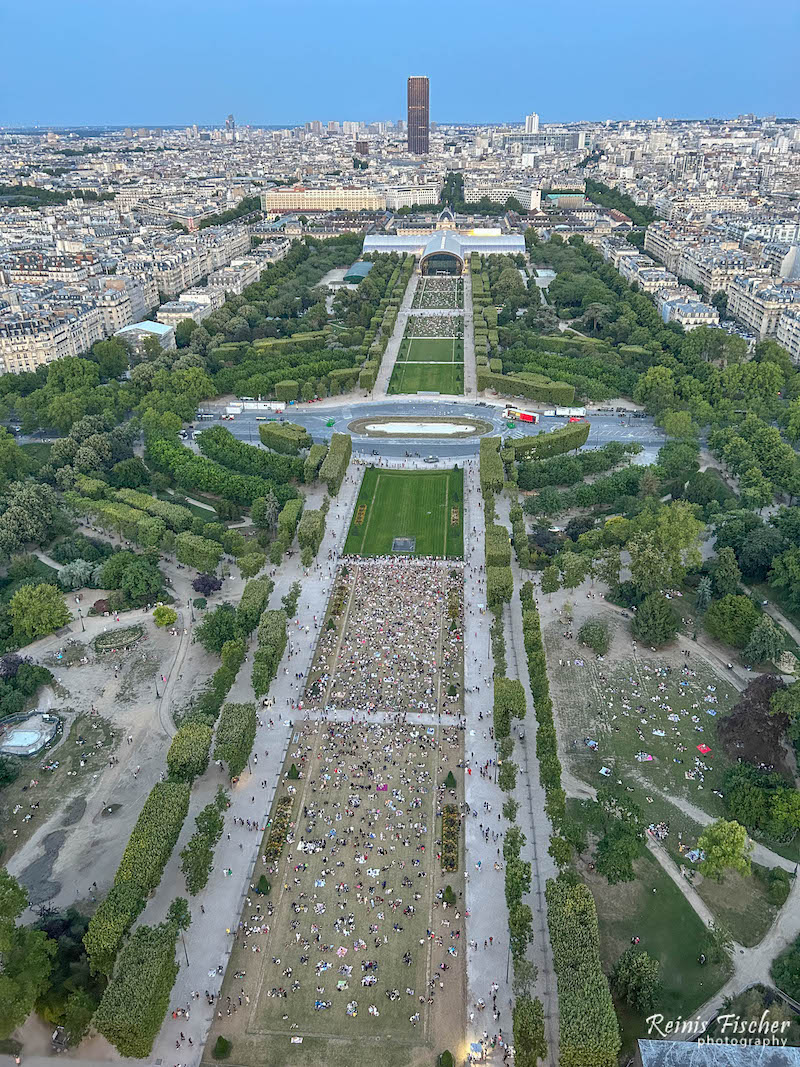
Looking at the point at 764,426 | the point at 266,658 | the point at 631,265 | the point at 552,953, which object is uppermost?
the point at 631,265

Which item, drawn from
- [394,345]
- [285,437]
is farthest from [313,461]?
[394,345]

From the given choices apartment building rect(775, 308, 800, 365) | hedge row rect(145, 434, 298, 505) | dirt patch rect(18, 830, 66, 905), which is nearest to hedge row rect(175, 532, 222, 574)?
hedge row rect(145, 434, 298, 505)

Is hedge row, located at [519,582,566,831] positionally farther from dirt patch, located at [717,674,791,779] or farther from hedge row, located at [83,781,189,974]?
hedge row, located at [83,781,189,974]

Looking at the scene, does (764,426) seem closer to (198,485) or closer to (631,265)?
(198,485)

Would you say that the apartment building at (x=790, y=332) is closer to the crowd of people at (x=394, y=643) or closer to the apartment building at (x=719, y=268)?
the apartment building at (x=719, y=268)

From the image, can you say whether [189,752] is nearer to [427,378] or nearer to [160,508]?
[160,508]

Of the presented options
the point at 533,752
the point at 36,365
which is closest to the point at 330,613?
the point at 533,752

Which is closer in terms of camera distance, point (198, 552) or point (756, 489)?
point (198, 552)
